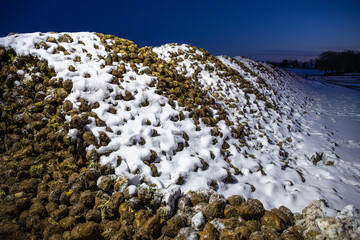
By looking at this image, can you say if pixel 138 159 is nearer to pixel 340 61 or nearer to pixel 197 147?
pixel 197 147

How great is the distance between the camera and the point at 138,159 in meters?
3.05

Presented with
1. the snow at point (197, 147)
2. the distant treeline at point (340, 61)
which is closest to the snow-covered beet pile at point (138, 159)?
the snow at point (197, 147)

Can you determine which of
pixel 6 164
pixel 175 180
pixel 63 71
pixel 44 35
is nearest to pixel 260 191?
pixel 175 180

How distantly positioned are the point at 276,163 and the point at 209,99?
2.46 metres

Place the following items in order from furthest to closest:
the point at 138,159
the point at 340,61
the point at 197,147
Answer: the point at 340,61
the point at 197,147
the point at 138,159

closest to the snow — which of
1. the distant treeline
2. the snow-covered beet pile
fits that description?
the snow-covered beet pile

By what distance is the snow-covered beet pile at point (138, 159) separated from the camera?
89.0 inches

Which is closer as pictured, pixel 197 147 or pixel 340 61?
pixel 197 147

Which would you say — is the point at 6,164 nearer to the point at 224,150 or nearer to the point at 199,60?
the point at 224,150

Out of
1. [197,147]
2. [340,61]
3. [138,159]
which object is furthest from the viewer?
[340,61]

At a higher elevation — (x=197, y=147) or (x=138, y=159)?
(x=138, y=159)

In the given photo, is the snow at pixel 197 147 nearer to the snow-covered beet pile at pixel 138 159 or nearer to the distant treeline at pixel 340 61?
A: the snow-covered beet pile at pixel 138 159

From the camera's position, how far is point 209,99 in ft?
17.7

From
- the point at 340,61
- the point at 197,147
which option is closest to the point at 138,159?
the point at 197,147
